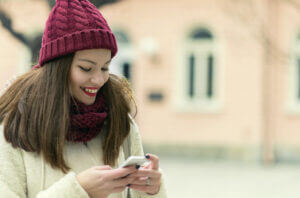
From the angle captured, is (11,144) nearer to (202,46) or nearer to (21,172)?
(21,172)

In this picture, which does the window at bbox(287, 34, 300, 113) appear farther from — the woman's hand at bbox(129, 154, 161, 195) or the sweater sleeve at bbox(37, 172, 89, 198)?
the sweater sleeve at bbox(37, 172, 89, 198)

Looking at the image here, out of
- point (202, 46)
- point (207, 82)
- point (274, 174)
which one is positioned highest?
point (202, 46)

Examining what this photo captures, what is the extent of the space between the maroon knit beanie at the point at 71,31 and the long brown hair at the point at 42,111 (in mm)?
54

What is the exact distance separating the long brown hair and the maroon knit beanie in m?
0.05

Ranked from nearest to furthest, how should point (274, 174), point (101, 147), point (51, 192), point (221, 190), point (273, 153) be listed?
point (51, 192) → point (101, 147) → point (221, 190) → point (274, 174) → point (273, 153)

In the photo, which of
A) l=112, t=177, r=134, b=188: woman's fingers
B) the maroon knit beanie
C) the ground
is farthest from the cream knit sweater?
the ground

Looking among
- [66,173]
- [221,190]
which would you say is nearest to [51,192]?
[66,173]

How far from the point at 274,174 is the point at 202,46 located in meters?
3.89

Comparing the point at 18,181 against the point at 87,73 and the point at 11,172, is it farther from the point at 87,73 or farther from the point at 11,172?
the point at 87,73

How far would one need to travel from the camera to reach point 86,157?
6.18ft

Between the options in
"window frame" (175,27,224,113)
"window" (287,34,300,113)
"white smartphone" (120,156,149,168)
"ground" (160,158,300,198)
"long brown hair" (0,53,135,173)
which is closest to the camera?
"white smartphone" (120,156,149,168)

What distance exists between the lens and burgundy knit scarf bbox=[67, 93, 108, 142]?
1809 mm

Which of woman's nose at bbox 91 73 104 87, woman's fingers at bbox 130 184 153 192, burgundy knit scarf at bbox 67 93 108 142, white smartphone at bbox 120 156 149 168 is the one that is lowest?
woman's fingers at bbox 130 184 153 192

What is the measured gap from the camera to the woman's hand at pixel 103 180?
1640mm
